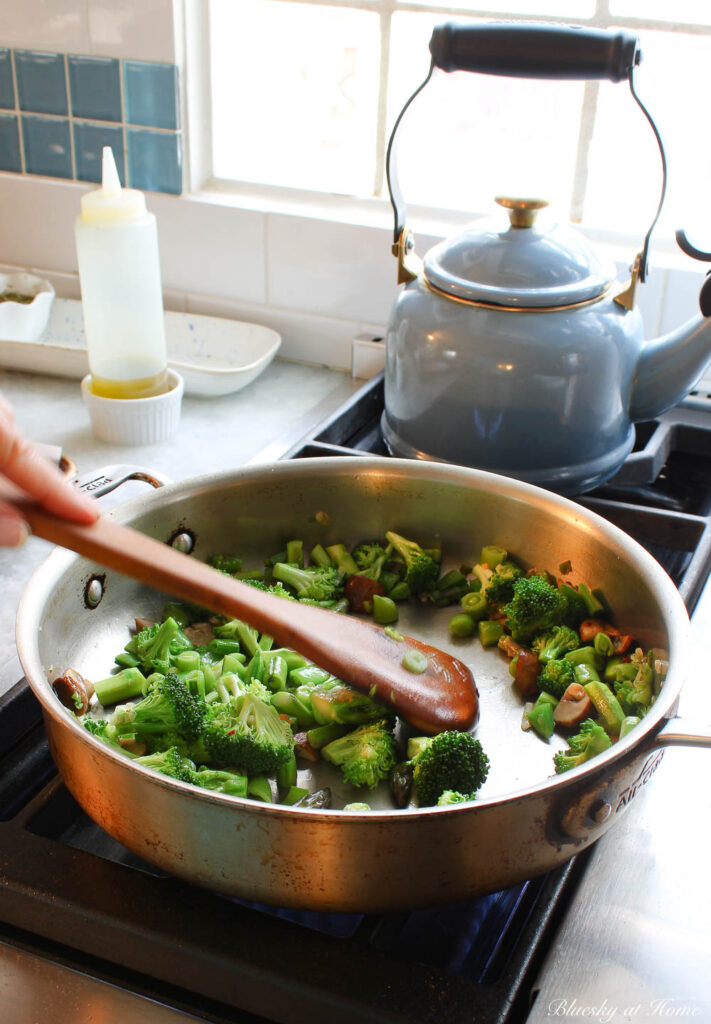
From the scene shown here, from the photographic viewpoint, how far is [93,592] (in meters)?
0.88

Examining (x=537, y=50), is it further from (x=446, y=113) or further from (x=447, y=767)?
(x=447, y=767)

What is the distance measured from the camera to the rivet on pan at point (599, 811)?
0.60 m

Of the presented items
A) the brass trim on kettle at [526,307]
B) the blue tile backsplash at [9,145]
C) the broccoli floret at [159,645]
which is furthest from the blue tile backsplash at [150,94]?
the broccoli floret at [159,645]

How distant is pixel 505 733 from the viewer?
31.7 inches

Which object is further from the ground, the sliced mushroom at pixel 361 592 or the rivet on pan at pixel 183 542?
the rivet on pan at pixel 183 542

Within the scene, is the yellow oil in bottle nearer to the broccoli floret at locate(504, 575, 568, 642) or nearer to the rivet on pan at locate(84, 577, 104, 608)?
the rivet on pan at locate(84, 577, 104, 608)

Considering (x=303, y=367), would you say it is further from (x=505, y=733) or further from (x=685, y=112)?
(x=505, y=733)

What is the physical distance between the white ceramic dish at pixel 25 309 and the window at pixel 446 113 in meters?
0.34

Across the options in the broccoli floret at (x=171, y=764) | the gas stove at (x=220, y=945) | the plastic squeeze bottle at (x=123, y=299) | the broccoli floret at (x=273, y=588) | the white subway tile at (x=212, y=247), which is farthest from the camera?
the white subway tile at (x=212, y=247)

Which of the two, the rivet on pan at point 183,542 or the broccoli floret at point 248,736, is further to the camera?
the rivet on pan at point 183,542

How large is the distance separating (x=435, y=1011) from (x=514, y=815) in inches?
4.9

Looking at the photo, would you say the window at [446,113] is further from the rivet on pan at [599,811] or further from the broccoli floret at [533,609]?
the rivet on pan at [599,811]

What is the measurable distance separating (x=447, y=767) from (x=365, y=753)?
7 centimetres

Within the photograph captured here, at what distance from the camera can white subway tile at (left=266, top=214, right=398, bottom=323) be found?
1448mm
